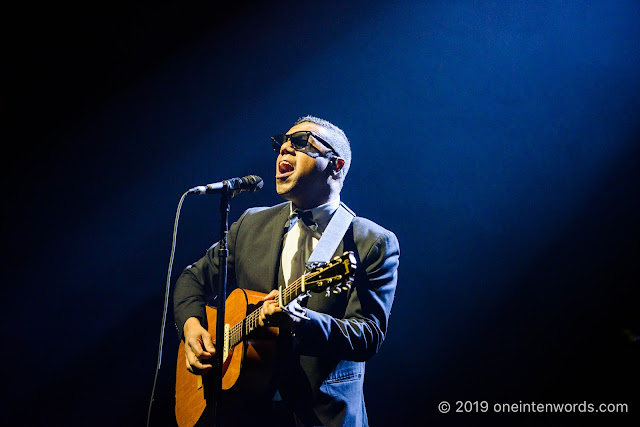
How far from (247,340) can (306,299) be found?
401mm

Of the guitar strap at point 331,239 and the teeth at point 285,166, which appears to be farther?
the teeth at point 285,166

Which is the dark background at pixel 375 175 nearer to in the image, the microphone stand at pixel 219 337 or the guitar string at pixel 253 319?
the guitar string at pixel 253 319

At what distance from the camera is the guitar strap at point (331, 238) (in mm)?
2287

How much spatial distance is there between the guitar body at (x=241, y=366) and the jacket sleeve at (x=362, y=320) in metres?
0.18

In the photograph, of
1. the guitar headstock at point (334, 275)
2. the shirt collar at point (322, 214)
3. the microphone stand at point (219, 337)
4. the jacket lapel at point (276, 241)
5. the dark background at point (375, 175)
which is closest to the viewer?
the guitar headstock at point (334, 275)

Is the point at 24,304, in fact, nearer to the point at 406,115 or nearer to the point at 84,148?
the point at 84,148

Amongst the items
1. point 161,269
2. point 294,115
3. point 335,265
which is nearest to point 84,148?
point 161,269

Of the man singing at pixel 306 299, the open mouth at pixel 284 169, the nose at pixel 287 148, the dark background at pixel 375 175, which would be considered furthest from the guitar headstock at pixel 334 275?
the dark background at pixel 375 175

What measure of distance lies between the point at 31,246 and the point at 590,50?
498cm

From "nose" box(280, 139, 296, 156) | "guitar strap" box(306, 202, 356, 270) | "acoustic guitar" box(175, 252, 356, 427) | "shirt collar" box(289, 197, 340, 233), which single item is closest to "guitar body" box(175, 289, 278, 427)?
"acoustic guitar" box(175, 252, 356, 427)

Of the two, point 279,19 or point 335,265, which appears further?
point 279,19

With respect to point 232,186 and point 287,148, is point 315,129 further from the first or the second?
point 232,186

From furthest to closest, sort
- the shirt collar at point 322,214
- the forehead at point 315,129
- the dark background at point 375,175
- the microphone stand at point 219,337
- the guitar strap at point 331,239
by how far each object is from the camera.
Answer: the dark background at point 375,175, the forehead at point 315,129, the shirt collar at point 322,214, the guitar strap at point 331,239, the microphone stand at point 219,337

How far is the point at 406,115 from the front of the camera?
12.2 feet
